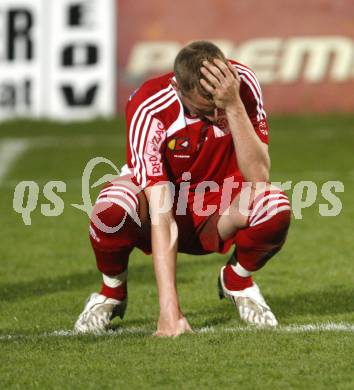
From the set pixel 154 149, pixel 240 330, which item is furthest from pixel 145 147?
pixel 240 330

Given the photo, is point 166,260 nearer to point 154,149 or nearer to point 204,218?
point 154,149

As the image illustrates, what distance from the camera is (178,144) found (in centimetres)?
598

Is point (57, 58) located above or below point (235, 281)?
below

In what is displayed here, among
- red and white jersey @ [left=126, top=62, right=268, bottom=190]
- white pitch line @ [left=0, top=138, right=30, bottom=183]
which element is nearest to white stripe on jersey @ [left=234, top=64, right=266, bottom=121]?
red and white jersey @ [left=126, top=62, right=268, bottom=190]

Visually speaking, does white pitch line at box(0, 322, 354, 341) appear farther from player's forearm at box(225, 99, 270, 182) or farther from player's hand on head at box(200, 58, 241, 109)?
player's hand on head at box(200, 58, 241, 109)

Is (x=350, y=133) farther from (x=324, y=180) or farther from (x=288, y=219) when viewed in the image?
(x=288, y=219)

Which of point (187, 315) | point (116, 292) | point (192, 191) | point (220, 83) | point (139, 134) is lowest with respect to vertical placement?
point (187, 315)

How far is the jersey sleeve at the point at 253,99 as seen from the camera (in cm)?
591

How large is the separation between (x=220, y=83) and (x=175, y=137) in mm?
599

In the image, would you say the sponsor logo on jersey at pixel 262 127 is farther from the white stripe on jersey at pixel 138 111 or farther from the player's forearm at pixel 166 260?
the player's forearm at pixel 166 260

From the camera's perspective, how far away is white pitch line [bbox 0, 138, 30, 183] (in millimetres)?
13474

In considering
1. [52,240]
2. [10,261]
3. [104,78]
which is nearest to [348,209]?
[52,240]

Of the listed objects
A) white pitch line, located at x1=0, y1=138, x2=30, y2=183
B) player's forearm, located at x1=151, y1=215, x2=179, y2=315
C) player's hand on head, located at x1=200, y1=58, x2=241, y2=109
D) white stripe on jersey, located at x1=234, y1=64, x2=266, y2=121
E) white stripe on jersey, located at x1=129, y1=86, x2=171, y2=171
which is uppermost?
player's hand on head, located at x1=200, y1=58, x2=241, y2=109

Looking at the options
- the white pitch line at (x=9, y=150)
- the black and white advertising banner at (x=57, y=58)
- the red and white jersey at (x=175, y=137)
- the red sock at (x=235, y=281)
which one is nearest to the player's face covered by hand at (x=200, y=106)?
the red and white jersey at (x=175, y=137)
